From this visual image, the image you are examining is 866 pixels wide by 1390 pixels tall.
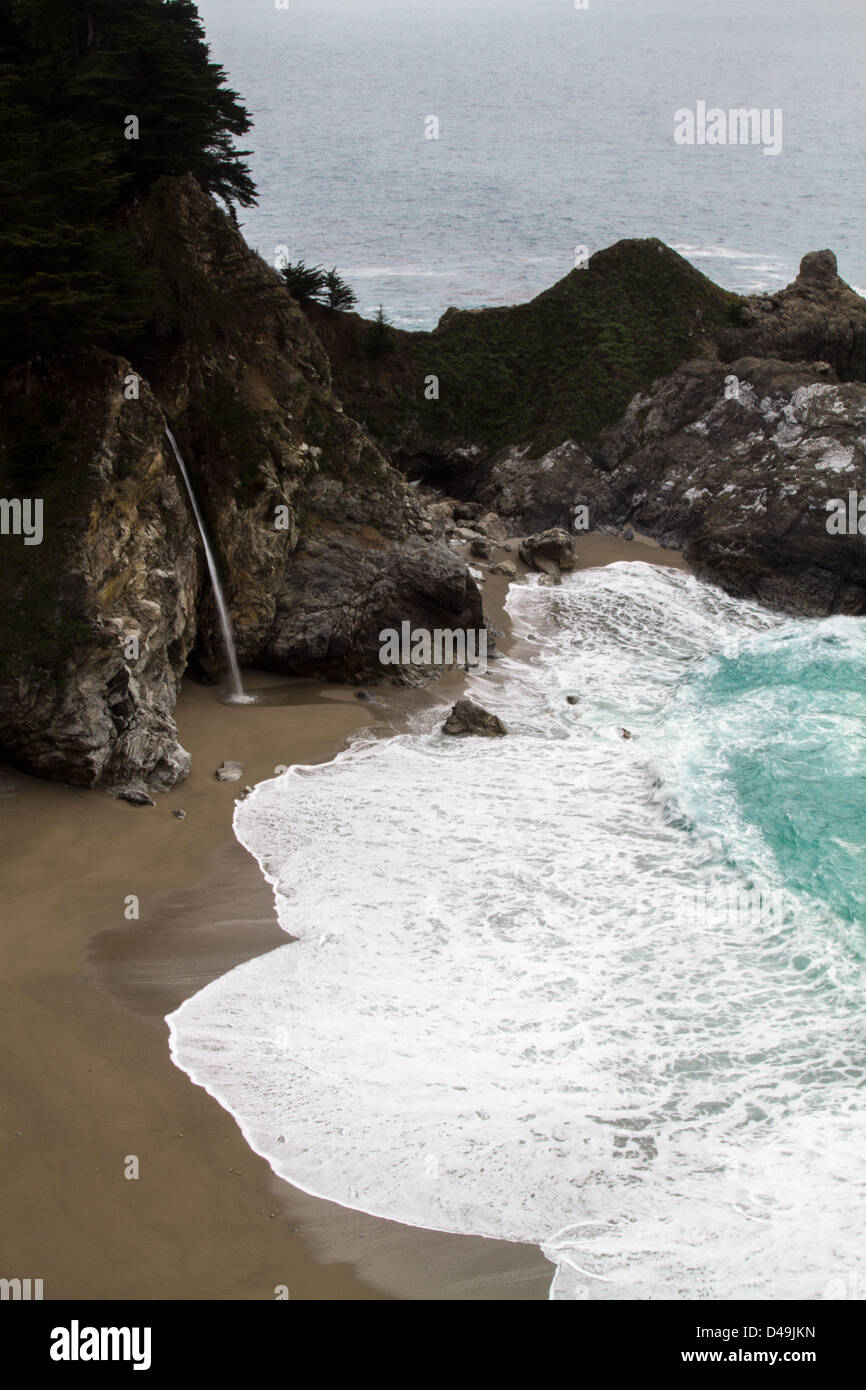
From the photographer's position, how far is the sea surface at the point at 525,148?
6738cm

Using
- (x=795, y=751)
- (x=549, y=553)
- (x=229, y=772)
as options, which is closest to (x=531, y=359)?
(x=549, y=553)

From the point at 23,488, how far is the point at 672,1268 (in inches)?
486

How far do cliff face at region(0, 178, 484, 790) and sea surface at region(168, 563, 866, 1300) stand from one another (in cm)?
264

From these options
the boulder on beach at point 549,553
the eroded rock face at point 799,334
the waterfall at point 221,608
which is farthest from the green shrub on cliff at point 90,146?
the eroded rock face at point 799,334

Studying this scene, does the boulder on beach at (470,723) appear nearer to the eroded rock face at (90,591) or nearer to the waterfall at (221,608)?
the waterfall at (221,608)

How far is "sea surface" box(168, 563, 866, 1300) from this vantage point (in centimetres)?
880

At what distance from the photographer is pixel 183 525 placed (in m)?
17.9

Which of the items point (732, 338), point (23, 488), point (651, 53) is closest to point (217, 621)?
point (23, 488)

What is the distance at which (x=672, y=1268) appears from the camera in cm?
820

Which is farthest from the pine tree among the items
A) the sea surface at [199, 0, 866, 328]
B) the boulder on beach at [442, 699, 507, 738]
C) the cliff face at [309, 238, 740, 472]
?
the sea surface at [199, 0, 866, 328]

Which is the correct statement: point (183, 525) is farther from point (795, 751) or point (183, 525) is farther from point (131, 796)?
point (795, 751)

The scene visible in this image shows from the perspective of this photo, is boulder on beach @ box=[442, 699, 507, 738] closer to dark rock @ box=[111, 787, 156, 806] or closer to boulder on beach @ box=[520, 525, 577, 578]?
dark rock @ box=[111, 787, 156, 806]

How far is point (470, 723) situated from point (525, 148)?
9639 cm

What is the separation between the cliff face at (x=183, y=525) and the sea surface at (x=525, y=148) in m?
32.0
